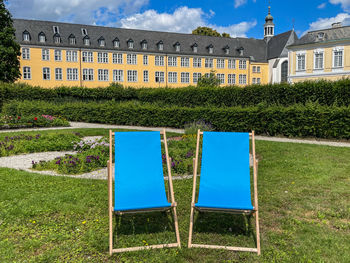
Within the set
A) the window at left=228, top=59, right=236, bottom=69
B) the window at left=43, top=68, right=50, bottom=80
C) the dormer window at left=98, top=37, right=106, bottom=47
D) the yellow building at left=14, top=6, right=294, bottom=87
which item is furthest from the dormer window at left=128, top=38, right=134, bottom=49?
the window at left=228, top=59, right=236, bottom=69

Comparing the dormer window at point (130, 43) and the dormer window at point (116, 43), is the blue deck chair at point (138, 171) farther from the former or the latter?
the dormer window at point (130, 43)

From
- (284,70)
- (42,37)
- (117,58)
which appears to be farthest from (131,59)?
(284,70)

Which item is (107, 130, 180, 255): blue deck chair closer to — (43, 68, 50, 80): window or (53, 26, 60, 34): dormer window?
(43, 68, 50, 80): window

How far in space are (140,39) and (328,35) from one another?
91.4 ft

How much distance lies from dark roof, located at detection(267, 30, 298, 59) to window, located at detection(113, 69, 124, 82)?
26537 millimetres

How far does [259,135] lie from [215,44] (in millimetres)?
43088

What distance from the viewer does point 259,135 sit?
1238 cm

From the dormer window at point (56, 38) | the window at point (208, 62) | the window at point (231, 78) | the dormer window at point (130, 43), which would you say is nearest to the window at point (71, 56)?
the dormer window at point (56, 38)

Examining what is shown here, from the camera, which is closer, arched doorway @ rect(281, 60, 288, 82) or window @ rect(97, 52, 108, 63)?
window @ rect(97, 52, 108, 63)

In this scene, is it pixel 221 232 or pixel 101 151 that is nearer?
pixel 221 232

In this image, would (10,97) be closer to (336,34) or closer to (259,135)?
(259,135)

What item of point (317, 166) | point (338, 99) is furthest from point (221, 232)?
point (338, 99)

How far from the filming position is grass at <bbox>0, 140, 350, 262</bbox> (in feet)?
9.86

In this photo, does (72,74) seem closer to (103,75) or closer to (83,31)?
(103,75)
